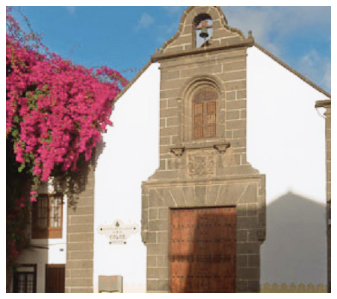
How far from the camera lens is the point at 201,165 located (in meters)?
18.7

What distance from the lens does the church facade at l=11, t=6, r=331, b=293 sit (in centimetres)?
1748

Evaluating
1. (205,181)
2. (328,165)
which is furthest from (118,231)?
(328,165)

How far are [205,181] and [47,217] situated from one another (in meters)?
5.18

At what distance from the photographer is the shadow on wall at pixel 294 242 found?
17.0 m

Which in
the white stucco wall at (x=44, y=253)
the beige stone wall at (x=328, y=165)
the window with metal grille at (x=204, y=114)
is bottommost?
the white stucco wall at (x=44, y=253)

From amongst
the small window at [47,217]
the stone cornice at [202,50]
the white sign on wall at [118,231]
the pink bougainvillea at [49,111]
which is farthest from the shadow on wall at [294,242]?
the small window at [47,217]

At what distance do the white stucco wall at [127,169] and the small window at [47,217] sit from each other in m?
1.51

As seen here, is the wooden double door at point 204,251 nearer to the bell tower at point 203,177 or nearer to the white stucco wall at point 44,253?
the bell tower at point 203,177

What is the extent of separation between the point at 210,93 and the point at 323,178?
3.77m

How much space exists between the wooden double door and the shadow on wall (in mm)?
974

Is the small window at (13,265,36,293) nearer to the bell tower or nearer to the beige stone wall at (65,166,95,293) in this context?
the beige stone wall at (65,166,95,293)

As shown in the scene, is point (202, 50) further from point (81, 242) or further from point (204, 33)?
point (81, 242)

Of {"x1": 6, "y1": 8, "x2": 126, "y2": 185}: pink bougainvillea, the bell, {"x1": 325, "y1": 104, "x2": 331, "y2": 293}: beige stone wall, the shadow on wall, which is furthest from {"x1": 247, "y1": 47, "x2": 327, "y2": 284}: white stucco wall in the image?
{"x1": 6, "y1": 8, "x2": 126, "y2": 185}: pink bougainvillea

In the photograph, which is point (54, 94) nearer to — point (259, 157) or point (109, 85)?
point (109, 85)
